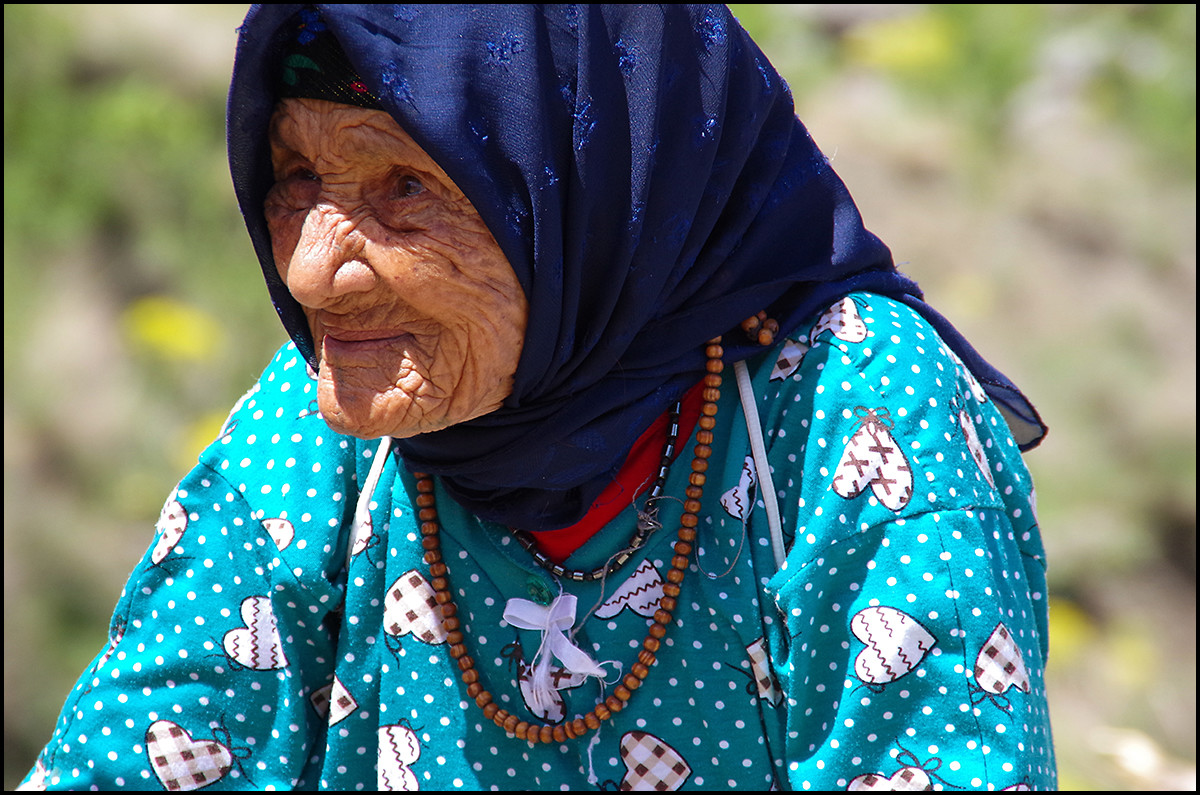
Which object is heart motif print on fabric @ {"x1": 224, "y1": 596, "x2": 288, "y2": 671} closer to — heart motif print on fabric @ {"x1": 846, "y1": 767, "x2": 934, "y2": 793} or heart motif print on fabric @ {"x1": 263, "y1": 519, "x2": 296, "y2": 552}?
heart motif print on fabric @ {"x1": 263, "y1": 519, "x2": 296, "y2": 552}

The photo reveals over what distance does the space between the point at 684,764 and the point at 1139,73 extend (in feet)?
17.6

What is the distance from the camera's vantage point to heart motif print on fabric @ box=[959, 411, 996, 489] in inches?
60.4

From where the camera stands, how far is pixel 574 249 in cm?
144

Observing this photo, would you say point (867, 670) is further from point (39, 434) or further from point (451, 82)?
point (39, 434)

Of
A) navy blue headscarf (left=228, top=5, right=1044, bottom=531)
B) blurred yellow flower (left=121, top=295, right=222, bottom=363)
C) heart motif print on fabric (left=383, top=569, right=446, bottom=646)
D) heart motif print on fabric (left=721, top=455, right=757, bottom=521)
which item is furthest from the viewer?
blurred yellow flower (left=121, top=295, right=222, bottom=363)

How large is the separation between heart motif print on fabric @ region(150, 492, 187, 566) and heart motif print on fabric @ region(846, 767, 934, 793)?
1101mm

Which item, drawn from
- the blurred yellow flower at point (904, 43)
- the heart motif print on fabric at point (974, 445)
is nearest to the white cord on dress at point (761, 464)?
the heart motif print on fabric at point (974, 445)

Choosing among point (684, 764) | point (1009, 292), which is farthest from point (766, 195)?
point (1009, 292)

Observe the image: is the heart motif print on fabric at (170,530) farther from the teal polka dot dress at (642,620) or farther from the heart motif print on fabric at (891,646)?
the heart motif print on fabric at (891,646)

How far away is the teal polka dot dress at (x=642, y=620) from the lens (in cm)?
144

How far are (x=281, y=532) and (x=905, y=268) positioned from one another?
4.18m

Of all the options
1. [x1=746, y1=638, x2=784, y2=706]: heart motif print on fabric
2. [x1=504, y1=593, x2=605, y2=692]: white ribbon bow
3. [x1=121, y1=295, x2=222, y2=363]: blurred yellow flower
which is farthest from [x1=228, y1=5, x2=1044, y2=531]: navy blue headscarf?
[x1=121, y1=295, x2=222, y2=363]: blurred yellow flower

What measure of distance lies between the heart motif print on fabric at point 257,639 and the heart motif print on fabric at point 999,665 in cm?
105

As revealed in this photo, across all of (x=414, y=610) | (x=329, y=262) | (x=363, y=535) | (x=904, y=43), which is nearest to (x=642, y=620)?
(x=414, y=610)
